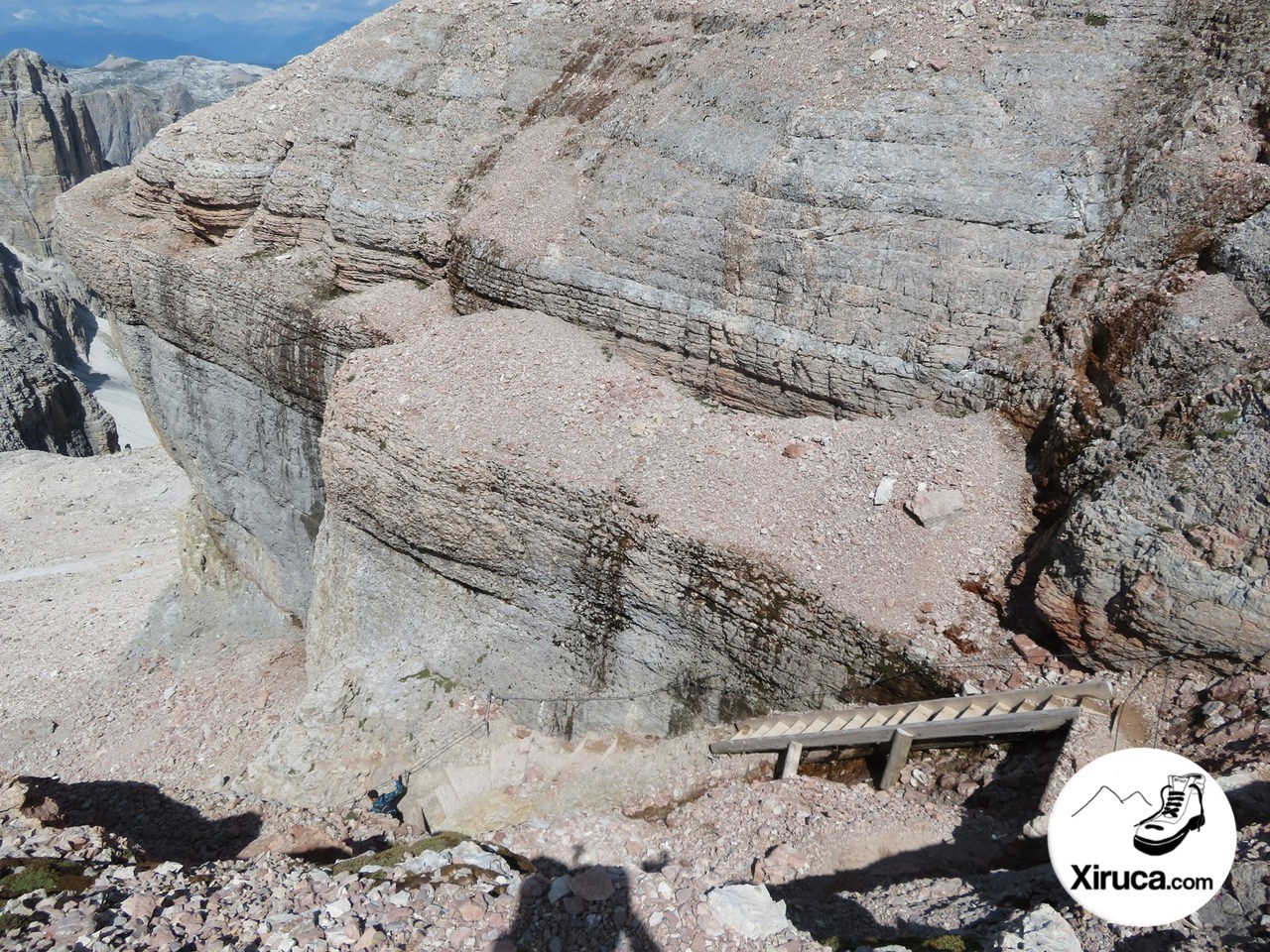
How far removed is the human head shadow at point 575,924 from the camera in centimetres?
709

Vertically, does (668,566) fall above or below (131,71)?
below

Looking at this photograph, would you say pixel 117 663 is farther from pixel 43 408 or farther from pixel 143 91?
pixel 143 91

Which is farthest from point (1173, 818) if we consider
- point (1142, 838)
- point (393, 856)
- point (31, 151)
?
point (31, 151)

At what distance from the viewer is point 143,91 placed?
305 ft

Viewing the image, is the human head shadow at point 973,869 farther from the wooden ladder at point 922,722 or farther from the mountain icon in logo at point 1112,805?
the mountain icon in logo at point 1112,805

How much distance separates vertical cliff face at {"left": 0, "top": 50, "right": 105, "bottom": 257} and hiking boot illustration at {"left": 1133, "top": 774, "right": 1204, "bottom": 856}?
69794 mm

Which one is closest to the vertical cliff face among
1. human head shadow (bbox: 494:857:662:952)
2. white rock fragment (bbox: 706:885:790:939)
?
human head shadow (bbox: 494:857:662:952)

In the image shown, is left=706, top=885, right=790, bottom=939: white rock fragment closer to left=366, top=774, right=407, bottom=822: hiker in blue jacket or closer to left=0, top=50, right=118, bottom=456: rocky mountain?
left=366, top=774, right=407, bottom=822: hiker in blue jacket

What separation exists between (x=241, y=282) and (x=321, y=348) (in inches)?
101

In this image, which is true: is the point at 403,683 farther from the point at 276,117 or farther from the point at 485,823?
the point at 276,117

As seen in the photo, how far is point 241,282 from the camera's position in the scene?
15852mm

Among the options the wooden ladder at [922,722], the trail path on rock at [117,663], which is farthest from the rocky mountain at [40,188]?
the wooden ladder at [922,722]

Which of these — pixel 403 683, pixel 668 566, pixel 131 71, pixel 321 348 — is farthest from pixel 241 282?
pixel 131 71

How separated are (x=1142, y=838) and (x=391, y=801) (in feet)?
36.3
